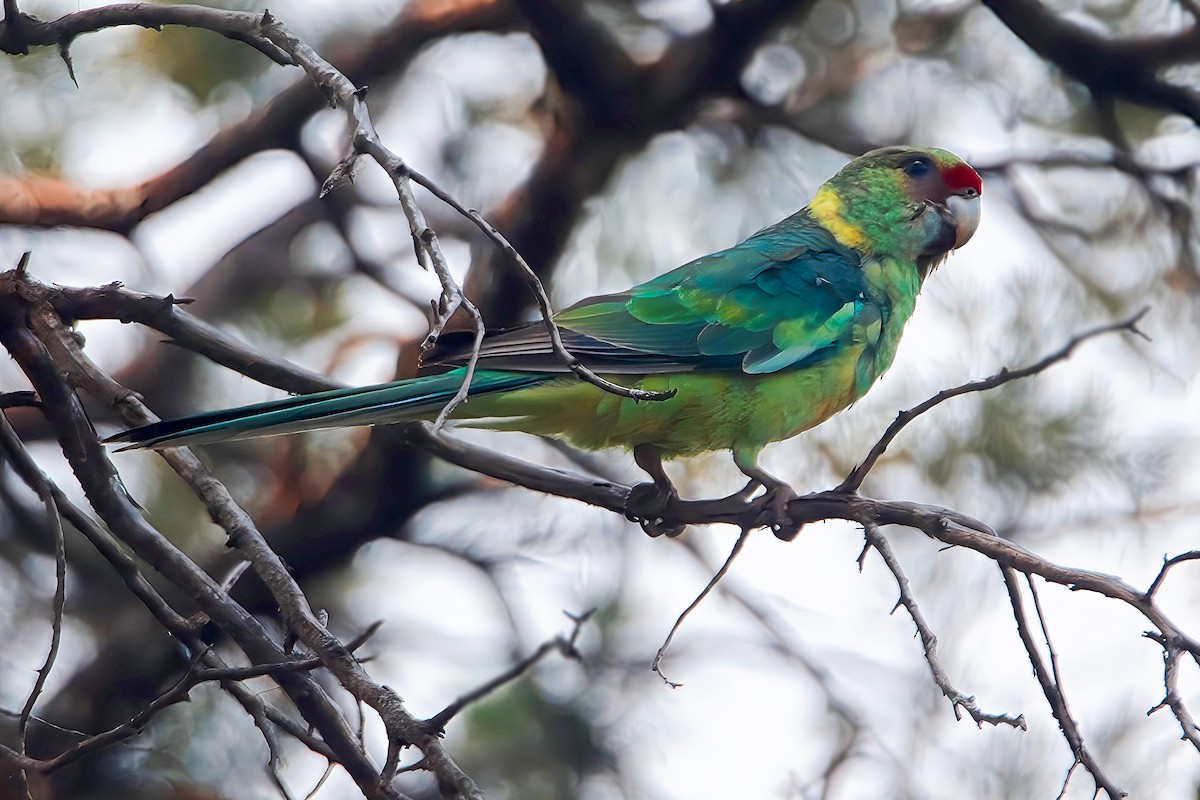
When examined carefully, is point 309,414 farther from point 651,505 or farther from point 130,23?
point 651,505

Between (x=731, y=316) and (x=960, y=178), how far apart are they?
105 cm

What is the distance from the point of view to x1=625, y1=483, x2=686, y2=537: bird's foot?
3316 mm

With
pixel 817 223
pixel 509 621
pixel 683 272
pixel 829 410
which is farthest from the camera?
pixel 509 621

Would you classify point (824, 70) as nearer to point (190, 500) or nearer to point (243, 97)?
point (243, 97)

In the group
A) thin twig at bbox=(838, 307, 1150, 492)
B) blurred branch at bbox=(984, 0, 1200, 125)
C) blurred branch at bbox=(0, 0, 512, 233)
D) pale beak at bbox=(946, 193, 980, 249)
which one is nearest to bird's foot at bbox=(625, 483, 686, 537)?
thin twig at bbox=(838, 307, 1150, 492)

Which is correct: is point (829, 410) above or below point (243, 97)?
below

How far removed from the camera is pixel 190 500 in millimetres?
4215

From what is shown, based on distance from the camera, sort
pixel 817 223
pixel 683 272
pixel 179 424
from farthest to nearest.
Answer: pixel 817 223 < pixel 683 272 < pixel 179 424

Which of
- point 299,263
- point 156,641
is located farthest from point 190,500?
point 299,263

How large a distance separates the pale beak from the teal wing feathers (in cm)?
35

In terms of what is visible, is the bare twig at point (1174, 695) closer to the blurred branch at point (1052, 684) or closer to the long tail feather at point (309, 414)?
the blurred branch at point (1052, 684)

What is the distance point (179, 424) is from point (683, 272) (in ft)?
6.13

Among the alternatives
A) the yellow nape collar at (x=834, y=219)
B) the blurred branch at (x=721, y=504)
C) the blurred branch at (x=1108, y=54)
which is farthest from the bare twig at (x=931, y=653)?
the blurred branch at (x=1108, y=54)

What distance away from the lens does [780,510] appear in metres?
2.95
